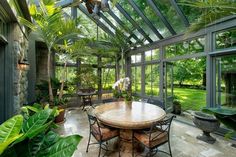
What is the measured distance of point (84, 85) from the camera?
287 inches

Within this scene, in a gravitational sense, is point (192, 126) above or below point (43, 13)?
below

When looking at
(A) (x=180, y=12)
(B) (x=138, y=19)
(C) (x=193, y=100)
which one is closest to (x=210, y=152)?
(A) (x=180, y=12)

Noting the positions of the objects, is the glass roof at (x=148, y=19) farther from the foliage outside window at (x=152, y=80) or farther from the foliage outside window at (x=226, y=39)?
the foliage outside window at (x=152, y=80)

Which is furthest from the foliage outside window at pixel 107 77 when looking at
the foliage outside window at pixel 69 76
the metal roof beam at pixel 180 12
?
the metal roof beam at pixel 180 12

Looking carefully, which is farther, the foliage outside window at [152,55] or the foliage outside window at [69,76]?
the foliage outside window at [69,76]

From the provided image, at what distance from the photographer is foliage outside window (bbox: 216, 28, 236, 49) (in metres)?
3.69

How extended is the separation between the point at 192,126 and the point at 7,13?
5.08m

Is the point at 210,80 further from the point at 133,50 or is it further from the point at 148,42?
the point at 133,50

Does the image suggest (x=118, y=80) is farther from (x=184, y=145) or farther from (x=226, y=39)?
(x=226, y=39)

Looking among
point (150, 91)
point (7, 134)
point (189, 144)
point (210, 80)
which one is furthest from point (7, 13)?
point (150, 91)

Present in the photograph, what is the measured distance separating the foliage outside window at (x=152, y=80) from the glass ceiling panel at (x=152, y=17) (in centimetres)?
137

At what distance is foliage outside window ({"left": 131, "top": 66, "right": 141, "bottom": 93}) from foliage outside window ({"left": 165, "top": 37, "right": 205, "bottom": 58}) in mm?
1977

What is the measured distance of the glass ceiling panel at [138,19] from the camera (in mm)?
5605

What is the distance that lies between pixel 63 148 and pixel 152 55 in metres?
6.21
